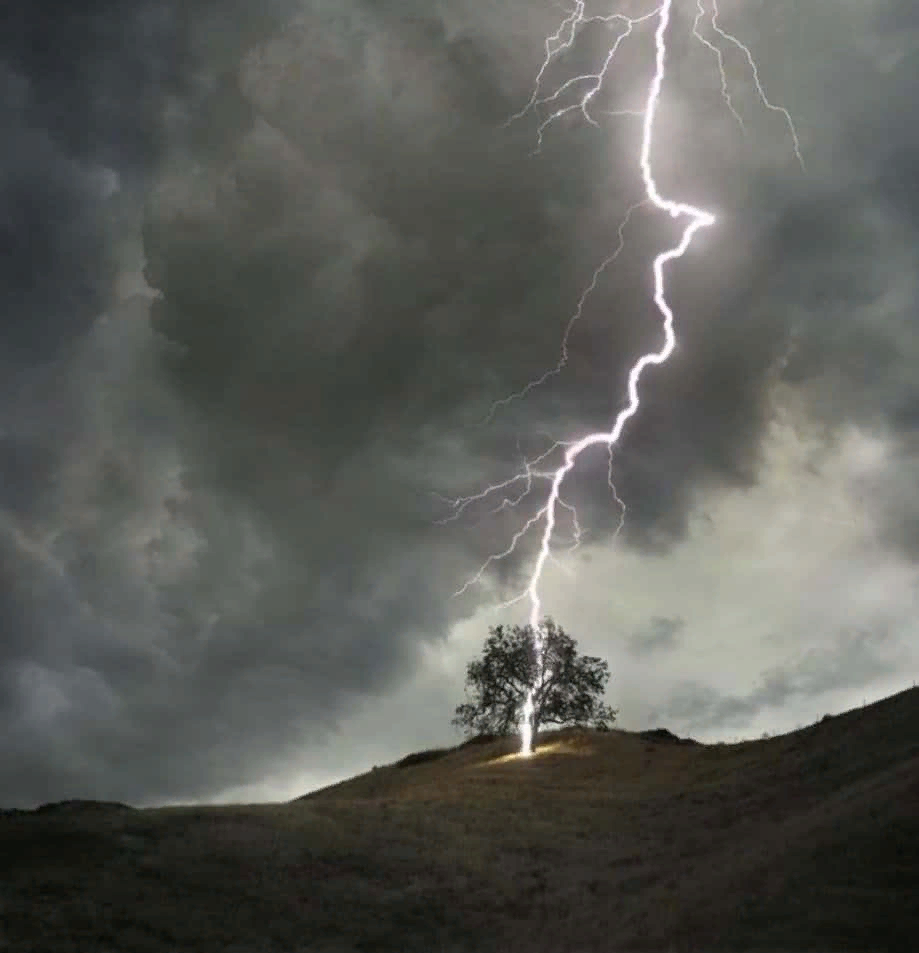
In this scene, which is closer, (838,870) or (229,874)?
(838,870)

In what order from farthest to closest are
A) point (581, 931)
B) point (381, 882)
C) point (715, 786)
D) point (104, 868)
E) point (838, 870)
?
point (715, 786)
point (381, 882)
point (104, 868)
point (581, 931)
point (838, 870)

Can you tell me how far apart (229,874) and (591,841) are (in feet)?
33.5

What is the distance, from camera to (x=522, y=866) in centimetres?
2655

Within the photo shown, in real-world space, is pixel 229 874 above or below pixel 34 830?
below

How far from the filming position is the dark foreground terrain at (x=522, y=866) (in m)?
18.4

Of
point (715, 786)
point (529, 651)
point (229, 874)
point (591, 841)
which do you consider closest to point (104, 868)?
point (229, 874)

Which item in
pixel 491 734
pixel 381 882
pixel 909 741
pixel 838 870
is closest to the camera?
pixel 838 870

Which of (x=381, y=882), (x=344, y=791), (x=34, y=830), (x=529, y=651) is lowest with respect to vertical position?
(x=381, y=882)

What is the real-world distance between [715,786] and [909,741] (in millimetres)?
6389

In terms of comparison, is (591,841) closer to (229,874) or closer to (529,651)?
(229,874)

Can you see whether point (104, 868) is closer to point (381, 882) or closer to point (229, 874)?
point (229, 874)

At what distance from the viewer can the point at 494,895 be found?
24266 mm

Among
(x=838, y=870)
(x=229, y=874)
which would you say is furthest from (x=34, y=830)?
(x=838, y=870)

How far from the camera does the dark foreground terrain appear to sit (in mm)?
18422
